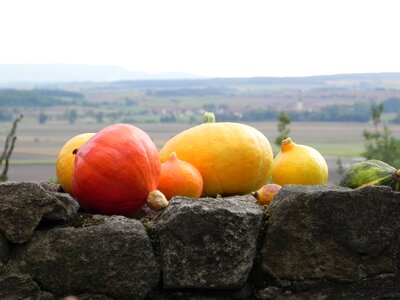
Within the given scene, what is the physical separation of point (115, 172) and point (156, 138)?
264 ft

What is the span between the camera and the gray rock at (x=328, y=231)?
411 cm

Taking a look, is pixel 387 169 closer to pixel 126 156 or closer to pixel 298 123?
pixel 126 156

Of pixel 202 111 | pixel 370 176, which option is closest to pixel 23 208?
pixel 370 176

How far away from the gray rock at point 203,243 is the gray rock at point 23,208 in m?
0.55

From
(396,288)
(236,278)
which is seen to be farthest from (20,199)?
(396,288)

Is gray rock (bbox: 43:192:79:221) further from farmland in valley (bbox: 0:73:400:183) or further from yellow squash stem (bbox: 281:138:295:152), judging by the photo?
farmland in valley (bbox: 0:73:400:183)

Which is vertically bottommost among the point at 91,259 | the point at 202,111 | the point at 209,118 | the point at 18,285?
the point at 202,111

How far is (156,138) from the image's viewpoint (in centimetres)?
8444

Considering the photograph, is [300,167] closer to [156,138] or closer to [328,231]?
[328,231]

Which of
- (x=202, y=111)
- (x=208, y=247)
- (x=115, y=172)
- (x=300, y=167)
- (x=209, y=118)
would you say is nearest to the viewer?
(x=208, y=247)

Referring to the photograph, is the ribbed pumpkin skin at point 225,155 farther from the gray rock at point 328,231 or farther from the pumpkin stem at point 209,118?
the gray rock at point 328,231

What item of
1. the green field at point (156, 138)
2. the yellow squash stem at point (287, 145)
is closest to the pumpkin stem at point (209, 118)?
the yellow squash stem at point (287, 145)

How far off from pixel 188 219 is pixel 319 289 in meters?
0.82

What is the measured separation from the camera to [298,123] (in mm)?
125375
